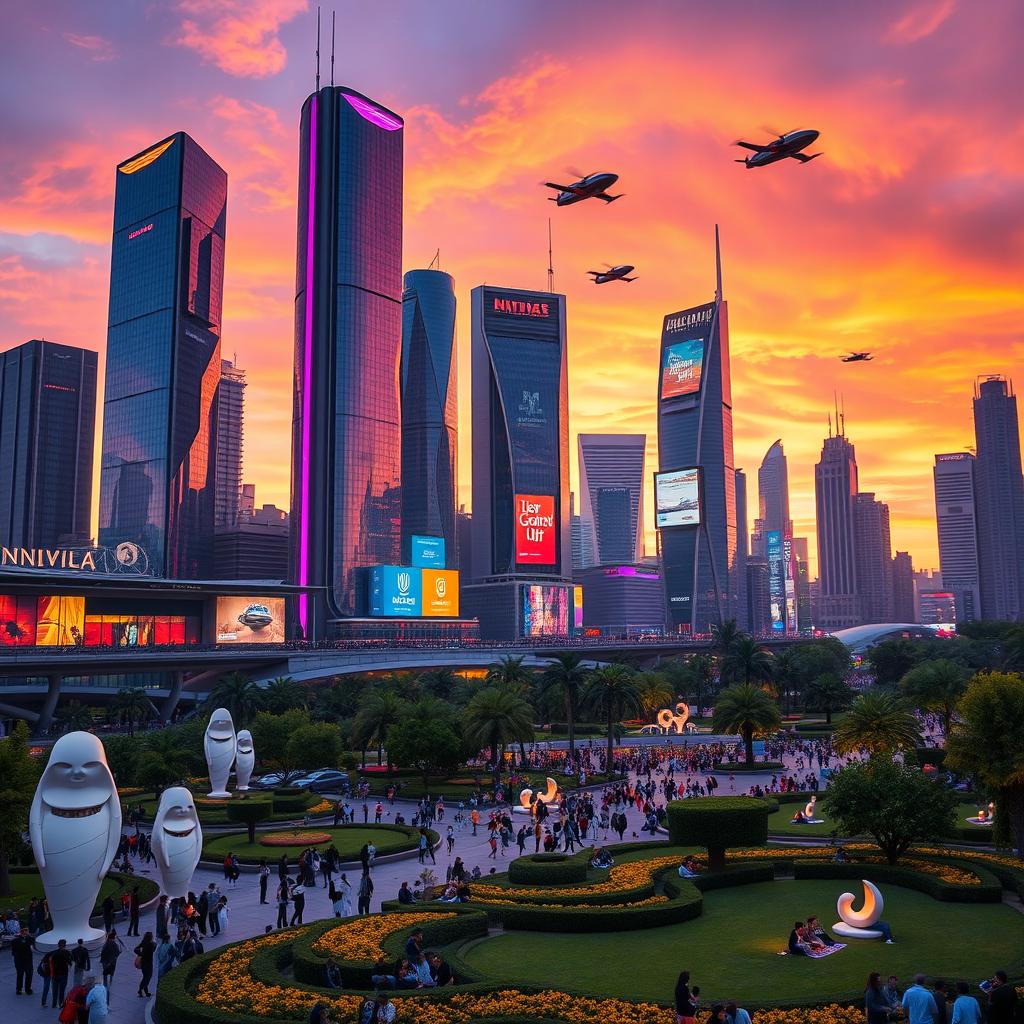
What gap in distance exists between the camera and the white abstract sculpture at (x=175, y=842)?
29.7 m

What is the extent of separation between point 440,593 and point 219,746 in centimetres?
13414

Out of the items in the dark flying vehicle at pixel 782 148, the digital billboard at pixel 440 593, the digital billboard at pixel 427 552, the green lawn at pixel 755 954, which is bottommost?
the green lawn at pixel 755 954

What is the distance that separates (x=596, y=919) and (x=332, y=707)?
230 feet

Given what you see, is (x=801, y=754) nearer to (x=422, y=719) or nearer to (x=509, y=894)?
(x=422, y=719)

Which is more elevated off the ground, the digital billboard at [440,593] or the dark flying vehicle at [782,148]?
the dark flying vehicle at [782,148]

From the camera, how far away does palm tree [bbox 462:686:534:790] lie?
194 ft

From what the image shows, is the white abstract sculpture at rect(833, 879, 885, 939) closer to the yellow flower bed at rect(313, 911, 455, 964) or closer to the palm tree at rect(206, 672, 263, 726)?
the yellow flower bed at rect(313, 911, 455, 964)

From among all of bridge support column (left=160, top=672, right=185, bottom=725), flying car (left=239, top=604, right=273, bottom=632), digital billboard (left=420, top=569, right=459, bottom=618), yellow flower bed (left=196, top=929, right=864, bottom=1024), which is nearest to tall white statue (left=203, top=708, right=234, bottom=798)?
yellow flower bed (left=196, top=929, right=864, bottom=1024)

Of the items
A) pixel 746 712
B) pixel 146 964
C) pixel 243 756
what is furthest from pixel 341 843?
pixel 746 712

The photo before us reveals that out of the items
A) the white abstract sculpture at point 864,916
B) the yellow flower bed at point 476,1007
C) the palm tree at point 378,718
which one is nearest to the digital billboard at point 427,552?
the palm tree at point 378,718

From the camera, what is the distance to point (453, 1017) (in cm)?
1861

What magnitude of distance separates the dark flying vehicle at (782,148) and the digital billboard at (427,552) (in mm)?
127398

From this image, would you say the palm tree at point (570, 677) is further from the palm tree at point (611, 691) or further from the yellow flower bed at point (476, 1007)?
the yellow flower bed at point (476, 1007)

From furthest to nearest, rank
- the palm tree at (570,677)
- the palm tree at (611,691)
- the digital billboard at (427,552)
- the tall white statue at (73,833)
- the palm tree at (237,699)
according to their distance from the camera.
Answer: the digital billboard at (427,552), the palm tree at (237,699), the palm tree at (570,677), the palm tree at (611,691), the tall white statue at (73,833)
